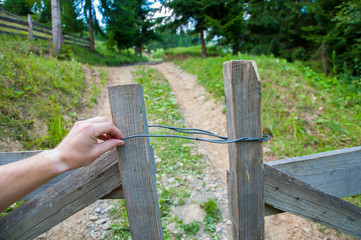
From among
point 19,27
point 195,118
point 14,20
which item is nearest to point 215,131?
point 195,118

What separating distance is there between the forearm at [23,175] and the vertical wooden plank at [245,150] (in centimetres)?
75

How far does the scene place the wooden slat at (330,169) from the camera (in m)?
1.23

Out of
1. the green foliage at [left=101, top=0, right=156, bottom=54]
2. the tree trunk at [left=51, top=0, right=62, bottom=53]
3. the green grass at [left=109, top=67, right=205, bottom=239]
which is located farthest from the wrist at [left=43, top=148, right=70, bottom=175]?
the green foliage at [left=101, top=0, right=156, bottom=54]

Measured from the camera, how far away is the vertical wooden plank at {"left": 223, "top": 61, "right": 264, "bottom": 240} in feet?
2.89

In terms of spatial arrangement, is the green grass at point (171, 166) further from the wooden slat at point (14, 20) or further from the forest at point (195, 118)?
the wooden slat at point (14, 20)

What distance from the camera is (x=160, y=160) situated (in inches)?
139

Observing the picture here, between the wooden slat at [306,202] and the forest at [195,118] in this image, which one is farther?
the forest at [195,118]

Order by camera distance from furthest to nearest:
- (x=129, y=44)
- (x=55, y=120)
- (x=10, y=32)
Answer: (x=129, y=44), (x=10, y=32), (x=55, y=120)

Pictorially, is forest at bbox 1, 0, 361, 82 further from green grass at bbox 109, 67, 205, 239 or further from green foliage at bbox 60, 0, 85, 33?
green grass at bbox 109, 67, 205, 239

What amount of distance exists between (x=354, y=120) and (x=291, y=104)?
1413 millimetres

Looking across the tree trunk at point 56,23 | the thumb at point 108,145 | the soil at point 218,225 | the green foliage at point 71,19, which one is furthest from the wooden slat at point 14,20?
the thumb at point 108,145

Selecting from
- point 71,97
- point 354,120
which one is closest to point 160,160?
point 71,97

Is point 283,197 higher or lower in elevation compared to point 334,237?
higher

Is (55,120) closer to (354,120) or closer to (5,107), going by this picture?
(5,107)
